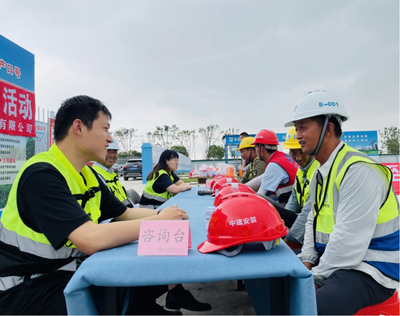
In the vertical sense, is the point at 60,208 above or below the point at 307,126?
below

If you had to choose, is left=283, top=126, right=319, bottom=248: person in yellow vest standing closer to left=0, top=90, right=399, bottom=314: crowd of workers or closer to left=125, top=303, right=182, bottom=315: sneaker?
left=0, top=90, right=399, bottom=314: crowd of workers

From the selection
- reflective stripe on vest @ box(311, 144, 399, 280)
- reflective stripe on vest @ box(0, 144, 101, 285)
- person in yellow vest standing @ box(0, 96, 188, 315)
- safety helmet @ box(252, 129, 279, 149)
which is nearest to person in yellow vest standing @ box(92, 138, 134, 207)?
reflective stripe on vest @ box(0, 144, 101, 285)

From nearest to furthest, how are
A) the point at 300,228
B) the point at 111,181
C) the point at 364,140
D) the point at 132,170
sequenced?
the point at 300,228
the point at 111,181
the point at 364,140
the point at 132,170

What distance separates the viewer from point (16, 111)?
12.5ft

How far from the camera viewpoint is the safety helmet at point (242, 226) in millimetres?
1060

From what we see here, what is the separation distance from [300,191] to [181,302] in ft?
4.99

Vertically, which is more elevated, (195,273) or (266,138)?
(266,138)

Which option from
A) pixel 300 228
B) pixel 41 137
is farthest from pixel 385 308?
pixel 41 137

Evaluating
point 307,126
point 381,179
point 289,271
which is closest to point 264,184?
point 307,126

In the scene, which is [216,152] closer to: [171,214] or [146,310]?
[146,310]

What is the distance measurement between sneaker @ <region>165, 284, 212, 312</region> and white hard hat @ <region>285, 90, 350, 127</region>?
179cm

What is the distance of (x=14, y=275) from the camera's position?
1.23 m

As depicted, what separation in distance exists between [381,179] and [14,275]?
1.86 metres

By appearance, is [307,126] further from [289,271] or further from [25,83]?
[25,83]
